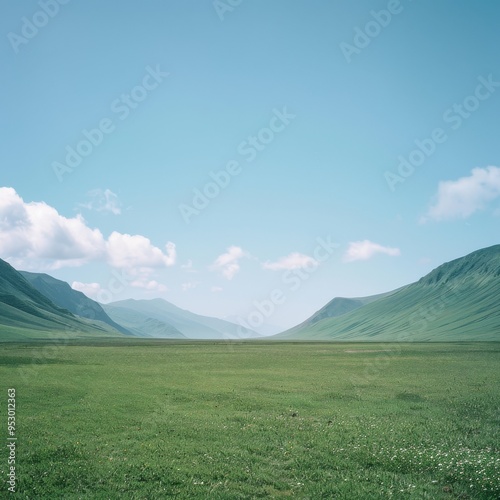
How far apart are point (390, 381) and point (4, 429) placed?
40.7 metres

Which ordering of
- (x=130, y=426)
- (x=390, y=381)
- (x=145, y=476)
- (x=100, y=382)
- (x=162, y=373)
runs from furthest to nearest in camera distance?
(x=162, y=373)
(x=390, y=381)
(x=100, y=382)
(x=130, y=426)
(x=145, y=476)

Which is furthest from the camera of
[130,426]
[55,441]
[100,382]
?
[100,382]

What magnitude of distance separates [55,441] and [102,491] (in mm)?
7597

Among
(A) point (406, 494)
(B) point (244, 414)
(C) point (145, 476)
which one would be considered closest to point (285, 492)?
(A) point (406, 494)

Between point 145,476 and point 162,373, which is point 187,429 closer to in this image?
point 145,476

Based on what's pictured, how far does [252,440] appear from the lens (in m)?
22.6

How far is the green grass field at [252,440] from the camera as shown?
53.5ft

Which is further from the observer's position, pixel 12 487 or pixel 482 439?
pixel 482 439

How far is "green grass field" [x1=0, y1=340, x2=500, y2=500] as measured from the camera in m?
16.3

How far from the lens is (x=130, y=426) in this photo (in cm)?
2541

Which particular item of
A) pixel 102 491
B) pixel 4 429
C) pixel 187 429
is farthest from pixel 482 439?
pixel 4 429

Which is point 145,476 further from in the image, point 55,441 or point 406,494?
point 406,494

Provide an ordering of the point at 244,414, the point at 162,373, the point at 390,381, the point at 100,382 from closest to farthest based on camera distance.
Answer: the point at 244,414
the point at 100,382
the point at 390,381
the point at 162,373

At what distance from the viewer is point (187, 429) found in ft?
81.4
